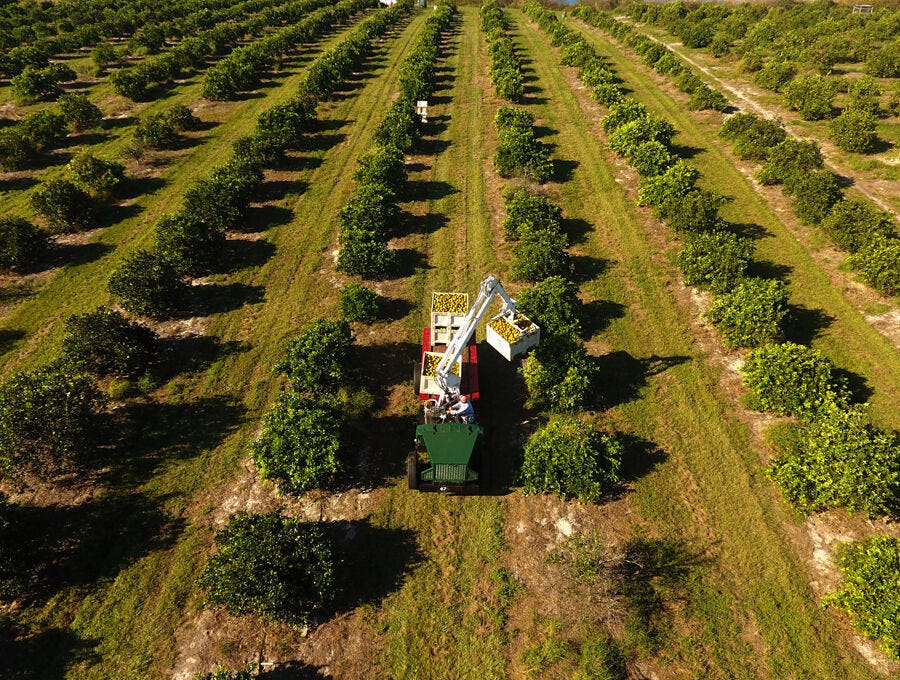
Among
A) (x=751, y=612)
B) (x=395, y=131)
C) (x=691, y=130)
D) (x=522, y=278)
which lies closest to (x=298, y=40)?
(x=395, y=131)

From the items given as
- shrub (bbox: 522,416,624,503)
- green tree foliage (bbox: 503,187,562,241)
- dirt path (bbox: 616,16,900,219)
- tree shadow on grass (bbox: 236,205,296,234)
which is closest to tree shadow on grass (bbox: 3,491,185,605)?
shrub (bbox: 522,416,624,503)

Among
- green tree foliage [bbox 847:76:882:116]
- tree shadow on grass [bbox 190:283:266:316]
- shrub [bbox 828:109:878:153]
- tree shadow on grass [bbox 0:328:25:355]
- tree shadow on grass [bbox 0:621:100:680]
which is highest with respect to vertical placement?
green tree foliage [bbox 847:76:882:116]

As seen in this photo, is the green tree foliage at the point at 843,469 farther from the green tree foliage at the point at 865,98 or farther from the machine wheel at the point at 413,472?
the green tree foliage at the point at 865,98

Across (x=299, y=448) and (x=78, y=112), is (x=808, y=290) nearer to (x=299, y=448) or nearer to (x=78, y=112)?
(x=299, y=448)

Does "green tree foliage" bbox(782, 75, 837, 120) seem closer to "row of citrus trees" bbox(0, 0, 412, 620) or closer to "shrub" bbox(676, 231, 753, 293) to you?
"shrub" bbox(676, 231, 753, 293)

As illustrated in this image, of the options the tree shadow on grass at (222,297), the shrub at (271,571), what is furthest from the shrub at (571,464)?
the tree shadow on grass at (222,297)

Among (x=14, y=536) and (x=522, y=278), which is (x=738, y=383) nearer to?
(x=522, y=278)
